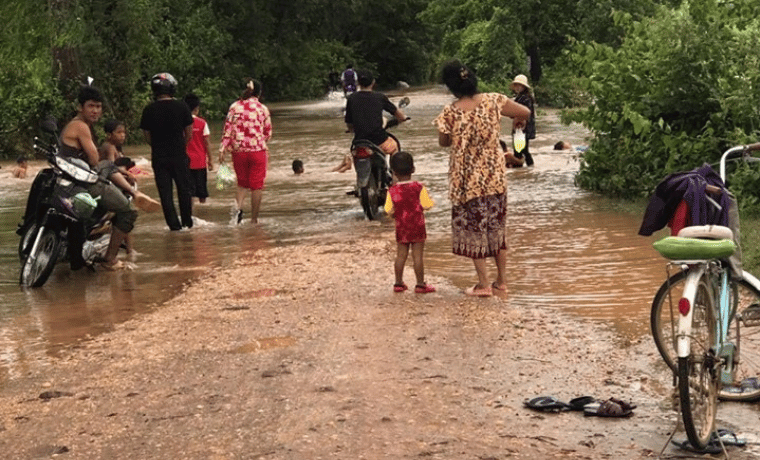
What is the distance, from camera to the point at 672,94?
16.3 m

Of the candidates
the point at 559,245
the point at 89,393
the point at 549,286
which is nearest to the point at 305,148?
the point at 559,245

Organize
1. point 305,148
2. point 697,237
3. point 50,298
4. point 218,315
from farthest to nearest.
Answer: point 305,148
point 50,298
point 218,315
point 697,237

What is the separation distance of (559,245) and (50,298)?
4.79 metres

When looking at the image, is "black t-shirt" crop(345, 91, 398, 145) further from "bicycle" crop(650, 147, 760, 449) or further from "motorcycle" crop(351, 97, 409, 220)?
"bicycle" crop(650, 147, 760, 449)

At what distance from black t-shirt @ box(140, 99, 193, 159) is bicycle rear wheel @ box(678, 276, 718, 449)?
9792mm

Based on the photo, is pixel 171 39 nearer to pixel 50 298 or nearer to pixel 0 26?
pixel 0 26

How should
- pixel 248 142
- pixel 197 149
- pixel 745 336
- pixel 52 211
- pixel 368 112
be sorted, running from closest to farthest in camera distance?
pixel 745 336, pixel 52 211, pixel 368 112, pixel 248 142, pixel 197 149

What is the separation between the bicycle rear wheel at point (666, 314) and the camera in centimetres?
725

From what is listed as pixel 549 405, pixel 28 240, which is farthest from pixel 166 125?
pixel 549 405

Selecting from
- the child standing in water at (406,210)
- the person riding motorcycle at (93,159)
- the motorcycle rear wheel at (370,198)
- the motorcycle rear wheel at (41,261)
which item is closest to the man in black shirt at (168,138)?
the motorcycle rear wheel at (370,198)

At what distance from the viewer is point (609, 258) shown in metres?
12.6

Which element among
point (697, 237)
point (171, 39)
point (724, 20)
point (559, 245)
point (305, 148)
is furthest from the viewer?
point (171, 39)

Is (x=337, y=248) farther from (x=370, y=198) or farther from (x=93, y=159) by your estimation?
(x=93, y=159)

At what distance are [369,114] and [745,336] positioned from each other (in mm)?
9108
